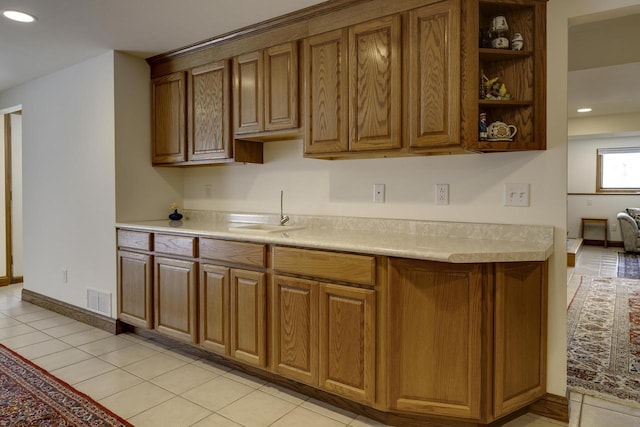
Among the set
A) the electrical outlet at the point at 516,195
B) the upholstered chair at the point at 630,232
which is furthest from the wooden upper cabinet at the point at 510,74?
the upholstered chair at the point at 630,232

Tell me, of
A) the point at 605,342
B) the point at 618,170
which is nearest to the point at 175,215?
the point at 605,342

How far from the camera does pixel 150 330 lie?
3.03 metres

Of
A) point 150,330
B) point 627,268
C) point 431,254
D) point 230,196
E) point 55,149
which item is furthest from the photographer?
point 627,268

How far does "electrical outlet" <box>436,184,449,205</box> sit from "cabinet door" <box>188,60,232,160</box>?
1.53 meters

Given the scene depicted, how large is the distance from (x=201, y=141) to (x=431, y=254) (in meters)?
2.14

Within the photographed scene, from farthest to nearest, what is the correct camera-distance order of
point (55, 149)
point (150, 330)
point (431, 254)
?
point (55, 149), point (150, 330), point (431, 254)

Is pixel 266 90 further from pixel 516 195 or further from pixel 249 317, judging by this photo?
pixel 516 195

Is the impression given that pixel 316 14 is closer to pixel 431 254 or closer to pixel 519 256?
pixel 431 254

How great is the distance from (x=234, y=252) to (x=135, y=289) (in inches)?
46.7

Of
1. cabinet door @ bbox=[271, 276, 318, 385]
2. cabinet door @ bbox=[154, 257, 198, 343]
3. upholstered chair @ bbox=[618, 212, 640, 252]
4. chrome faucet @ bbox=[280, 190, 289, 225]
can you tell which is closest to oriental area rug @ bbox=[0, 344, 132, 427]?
cabinet door @ bbox=[154, 257, 198, 343]

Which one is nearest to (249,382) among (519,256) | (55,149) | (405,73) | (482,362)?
(482,362)

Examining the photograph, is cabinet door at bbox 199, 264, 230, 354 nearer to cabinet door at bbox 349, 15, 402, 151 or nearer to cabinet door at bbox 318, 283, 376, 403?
cabinet door at bbox 318, 283, 376, 403

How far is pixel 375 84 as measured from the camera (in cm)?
222

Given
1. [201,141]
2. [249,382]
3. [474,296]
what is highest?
[201,141]
